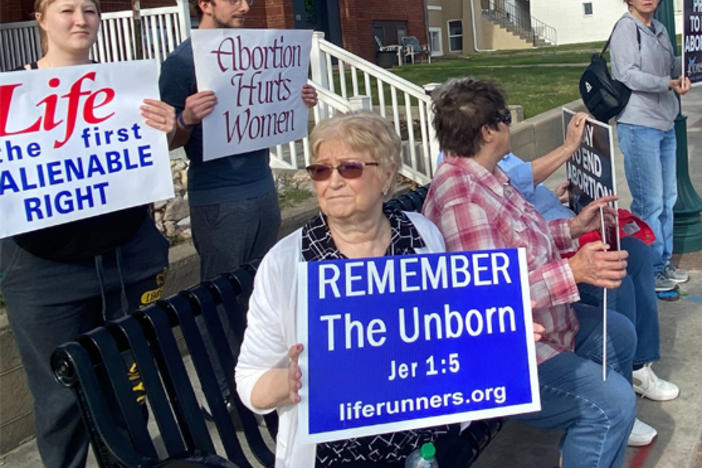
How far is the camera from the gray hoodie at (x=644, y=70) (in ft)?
15.4

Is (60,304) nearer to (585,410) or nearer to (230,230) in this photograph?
(230,230)

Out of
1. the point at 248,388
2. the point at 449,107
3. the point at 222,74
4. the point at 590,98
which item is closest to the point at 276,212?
the point at 222,74

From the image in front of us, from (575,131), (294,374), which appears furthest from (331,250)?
(575,131)

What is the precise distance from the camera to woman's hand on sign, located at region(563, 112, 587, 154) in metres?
3.24

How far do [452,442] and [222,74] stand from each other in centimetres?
173

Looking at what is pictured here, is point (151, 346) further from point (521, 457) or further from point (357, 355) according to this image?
point (521, 457)

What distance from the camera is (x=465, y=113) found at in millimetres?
2871

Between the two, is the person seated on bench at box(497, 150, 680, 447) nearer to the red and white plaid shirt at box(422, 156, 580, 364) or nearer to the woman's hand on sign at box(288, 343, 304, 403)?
the red and white plaid shirt at box(422, 156, 580, 364)

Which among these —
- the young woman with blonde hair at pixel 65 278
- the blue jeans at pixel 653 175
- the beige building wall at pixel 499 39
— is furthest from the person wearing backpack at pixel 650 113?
the beige building wall at pixel 499 39

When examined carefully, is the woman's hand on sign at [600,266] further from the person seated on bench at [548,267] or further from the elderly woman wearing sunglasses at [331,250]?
the elderly woman wearing sunglasses at [331,250]

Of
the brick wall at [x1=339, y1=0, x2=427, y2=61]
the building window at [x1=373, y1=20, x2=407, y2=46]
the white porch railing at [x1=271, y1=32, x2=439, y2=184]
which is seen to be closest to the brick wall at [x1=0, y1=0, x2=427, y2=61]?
the brick wall at [x1=339, y1=0, x2=427, y2=61]

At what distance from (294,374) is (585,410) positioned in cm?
107

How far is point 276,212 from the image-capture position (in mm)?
3549

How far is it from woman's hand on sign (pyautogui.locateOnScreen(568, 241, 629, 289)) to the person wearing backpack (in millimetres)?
2539
